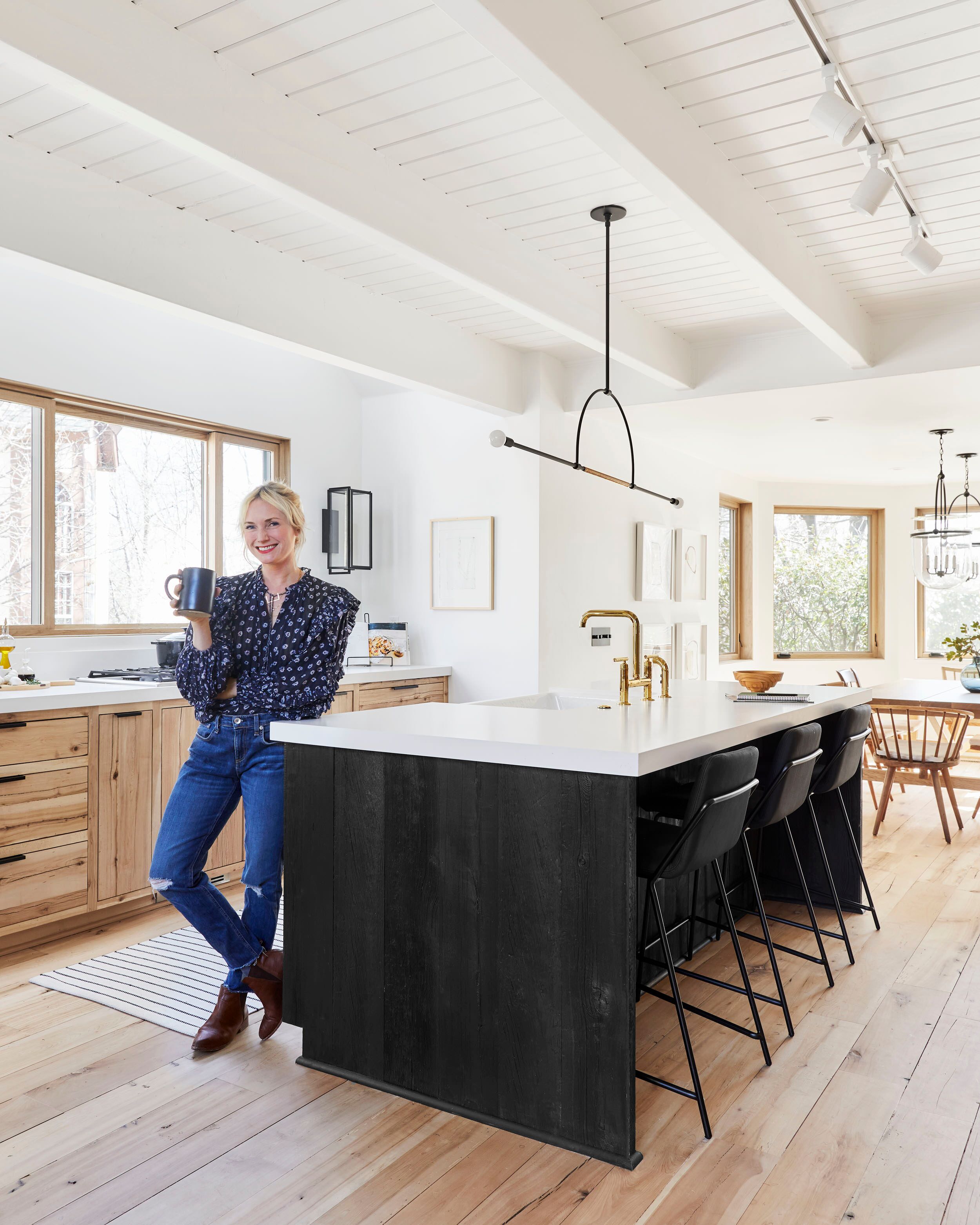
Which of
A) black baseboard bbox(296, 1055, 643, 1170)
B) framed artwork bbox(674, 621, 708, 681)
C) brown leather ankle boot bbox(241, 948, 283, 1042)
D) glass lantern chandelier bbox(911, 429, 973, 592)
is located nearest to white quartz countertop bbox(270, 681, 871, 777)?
brown leather ankle boot bbox(241, 948, 283, 1042)

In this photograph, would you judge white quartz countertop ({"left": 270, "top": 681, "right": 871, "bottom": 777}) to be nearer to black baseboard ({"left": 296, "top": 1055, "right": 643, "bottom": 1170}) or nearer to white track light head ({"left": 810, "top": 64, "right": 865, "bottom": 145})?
black baseboard ({"left": 296, "top": 1055, "right": 643, "bottom": 1170})

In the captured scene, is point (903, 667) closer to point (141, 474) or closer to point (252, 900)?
point (141, 474)

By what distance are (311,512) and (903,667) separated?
572 cm

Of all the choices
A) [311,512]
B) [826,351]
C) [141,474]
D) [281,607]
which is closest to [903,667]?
[826,351]

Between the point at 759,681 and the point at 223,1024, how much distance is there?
6.93 feet

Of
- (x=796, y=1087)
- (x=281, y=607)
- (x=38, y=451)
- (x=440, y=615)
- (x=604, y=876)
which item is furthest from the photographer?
(x=440, y=615)

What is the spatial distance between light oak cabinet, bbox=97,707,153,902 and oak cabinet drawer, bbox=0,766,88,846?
0.08m

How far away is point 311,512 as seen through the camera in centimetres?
538

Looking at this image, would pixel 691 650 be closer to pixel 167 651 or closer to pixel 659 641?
pixel 659 641

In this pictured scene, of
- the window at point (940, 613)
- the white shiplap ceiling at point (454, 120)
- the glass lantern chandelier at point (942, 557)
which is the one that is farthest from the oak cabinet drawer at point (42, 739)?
the window at point (940, 613)

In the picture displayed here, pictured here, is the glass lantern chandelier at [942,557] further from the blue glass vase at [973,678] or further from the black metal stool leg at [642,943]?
the black metal stool leg at [642,943]

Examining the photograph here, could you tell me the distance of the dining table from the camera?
202 inches

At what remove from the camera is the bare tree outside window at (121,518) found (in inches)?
164

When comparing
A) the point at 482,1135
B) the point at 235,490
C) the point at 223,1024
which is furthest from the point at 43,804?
the point at 235,490
